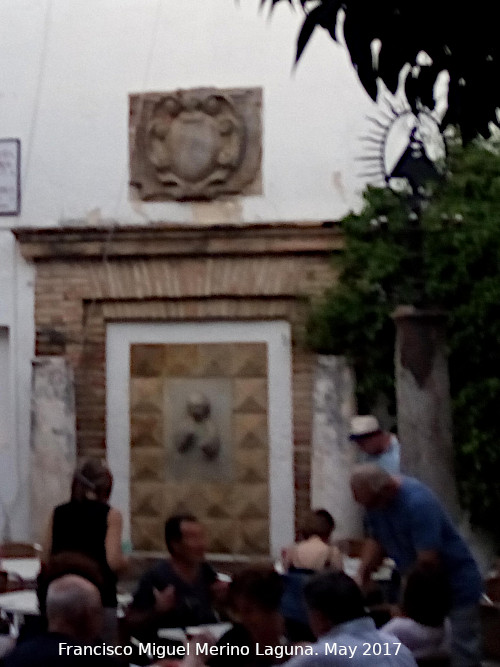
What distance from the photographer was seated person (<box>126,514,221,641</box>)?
501 cm

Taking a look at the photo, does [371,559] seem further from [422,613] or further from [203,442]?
[203,442]

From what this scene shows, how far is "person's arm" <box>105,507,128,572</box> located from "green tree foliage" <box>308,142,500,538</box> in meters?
4.03

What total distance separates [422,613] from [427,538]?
1.41 ft

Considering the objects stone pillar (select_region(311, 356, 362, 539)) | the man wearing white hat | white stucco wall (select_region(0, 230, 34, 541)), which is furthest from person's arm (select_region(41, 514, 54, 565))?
white stucco wall (select_region(0, 230, 34, 541))

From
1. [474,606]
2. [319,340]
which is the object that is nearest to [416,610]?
[474,606]

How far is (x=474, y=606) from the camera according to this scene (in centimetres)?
484

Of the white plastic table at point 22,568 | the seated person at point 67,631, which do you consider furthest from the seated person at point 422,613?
the white plastic table at point 22,568

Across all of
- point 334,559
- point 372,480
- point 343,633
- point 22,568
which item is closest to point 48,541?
point 334,559

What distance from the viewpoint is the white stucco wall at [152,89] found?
9539mm

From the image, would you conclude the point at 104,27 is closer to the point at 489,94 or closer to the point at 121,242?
the point at 121,242

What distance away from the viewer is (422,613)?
445 centimetres

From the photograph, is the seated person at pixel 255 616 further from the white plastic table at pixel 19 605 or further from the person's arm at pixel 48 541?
the white plastic table at pixel 19 605

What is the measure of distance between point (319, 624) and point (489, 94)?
5.93 ft

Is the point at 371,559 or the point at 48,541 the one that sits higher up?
the point at 48,541
